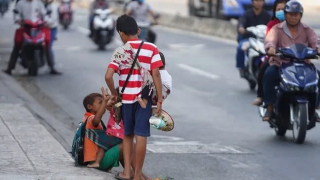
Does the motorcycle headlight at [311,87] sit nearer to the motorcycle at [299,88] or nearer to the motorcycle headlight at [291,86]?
the motorcycle at [299,88]

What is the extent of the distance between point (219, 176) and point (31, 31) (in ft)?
34.4

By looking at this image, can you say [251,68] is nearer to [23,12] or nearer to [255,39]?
[255,39]

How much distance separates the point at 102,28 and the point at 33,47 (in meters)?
7.74

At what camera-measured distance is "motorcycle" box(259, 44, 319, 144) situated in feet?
38.7

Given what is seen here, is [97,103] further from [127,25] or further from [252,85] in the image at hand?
[252,85]

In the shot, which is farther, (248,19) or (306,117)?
(248,19)

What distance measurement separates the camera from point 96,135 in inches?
364

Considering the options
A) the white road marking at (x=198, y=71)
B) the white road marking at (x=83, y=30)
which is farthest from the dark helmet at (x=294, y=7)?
the white road marking at (x=83, y=30)

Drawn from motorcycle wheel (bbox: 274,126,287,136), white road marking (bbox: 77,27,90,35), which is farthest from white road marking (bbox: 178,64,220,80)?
white road marking (bbox: 77,27,90,35)

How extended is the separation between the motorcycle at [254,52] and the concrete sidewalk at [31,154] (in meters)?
4.58

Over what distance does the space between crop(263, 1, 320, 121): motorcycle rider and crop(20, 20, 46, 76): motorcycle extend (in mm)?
8045

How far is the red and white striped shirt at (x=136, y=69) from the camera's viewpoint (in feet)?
28.2

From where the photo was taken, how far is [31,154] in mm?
9805

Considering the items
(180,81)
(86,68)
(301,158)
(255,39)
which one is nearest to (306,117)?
(301,158)
